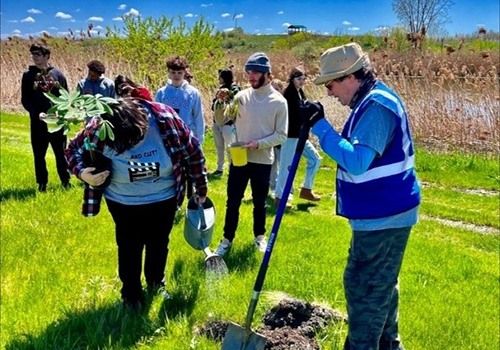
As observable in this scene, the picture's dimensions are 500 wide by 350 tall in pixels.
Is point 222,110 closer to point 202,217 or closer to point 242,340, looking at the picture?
point 202,217

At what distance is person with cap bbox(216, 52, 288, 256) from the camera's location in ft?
17.6

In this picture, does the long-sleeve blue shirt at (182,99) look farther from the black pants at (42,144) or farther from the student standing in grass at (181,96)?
the black pants at (42,144)

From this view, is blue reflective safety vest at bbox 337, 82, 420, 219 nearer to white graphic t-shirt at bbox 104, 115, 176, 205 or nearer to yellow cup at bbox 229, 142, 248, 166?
white graphic t-shirt at bbox 104, 115, 176, 205

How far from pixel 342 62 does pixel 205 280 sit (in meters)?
2.47

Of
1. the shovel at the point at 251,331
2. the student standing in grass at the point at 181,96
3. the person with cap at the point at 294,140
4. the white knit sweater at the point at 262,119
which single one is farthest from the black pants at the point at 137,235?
the person with cap at the point at 294,140

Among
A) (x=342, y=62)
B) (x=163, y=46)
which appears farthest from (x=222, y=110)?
(x=163, y=46)

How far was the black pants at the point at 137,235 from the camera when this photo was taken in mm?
4062

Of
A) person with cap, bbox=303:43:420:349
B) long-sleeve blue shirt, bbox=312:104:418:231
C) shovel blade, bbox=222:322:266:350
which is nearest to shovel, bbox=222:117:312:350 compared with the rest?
shovel blade, bbox=222:322:266:350

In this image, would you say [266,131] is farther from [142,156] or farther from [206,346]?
[206,346]

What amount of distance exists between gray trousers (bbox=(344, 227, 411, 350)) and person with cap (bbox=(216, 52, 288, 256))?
245 cm

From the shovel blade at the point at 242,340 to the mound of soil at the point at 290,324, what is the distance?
285mm

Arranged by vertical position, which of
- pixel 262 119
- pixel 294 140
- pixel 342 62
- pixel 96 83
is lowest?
pixel 294 140

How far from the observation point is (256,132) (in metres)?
5.45

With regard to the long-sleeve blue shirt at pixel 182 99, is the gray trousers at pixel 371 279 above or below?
below
